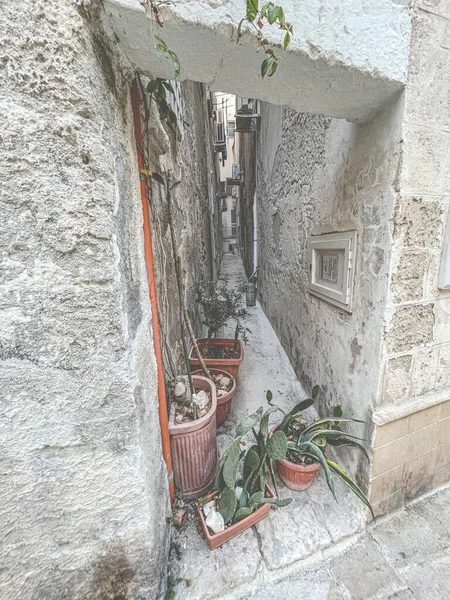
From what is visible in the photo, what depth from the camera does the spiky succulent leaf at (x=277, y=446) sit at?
1212mm

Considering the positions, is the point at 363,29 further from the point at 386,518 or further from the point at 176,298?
the point at 386,518

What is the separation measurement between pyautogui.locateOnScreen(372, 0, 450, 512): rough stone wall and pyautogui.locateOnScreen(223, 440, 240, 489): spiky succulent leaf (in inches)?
29.2

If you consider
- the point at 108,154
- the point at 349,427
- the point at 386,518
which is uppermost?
the point at 108,154

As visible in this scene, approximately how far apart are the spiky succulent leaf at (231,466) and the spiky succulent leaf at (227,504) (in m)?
0.05

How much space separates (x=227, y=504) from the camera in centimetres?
115

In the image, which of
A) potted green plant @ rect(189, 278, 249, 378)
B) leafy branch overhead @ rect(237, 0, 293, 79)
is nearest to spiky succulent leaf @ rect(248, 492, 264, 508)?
potted green plant @ rect(189, 278, 249, 378)

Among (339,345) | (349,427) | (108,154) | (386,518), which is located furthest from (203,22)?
(386,518)

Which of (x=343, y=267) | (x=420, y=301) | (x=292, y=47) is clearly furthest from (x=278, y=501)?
(x=292, y=47)

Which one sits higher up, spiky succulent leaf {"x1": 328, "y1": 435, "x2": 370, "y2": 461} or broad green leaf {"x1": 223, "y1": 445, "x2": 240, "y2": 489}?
broad green leaf {"x1": 223, "y1": 445, "x2": 240, "y2": 489}

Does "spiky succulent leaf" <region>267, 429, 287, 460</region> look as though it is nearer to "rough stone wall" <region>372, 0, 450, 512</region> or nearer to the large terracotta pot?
the large terracotta pot

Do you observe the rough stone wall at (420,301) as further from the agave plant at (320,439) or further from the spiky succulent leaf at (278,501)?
the spiky succulent leaf at (278,501)

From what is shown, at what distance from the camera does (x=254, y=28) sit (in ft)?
2.23

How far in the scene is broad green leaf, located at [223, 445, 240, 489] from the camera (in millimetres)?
1123

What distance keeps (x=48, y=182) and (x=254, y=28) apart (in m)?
0.72
